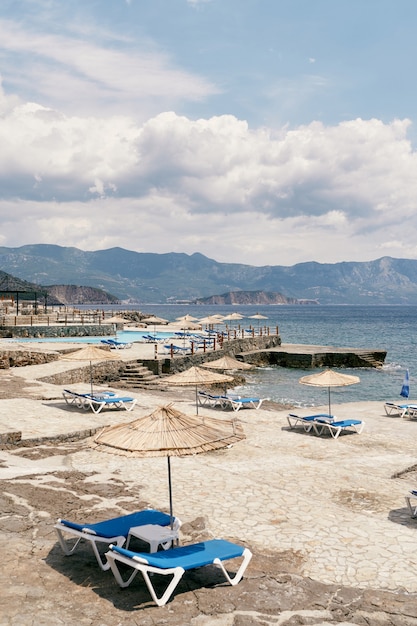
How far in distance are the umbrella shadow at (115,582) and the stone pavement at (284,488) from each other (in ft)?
1.40

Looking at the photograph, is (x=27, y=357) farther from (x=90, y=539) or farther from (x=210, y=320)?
(x=210, y=320)

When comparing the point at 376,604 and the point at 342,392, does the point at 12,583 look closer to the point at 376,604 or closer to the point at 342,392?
the point at 376,604

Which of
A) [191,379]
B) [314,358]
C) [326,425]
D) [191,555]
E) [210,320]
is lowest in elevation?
[314,358]

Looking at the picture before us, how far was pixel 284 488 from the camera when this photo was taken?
35.3 feet

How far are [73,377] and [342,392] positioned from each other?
1447cm

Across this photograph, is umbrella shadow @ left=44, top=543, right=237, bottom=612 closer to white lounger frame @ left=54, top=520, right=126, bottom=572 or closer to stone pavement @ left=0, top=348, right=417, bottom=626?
white lounger frame @ left=54, top=520, right=126, bottom=572

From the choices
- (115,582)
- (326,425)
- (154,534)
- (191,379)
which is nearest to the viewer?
(115,582)

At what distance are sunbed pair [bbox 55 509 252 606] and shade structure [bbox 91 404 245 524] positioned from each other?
67 cm

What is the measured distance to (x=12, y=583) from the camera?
6555 millimetres

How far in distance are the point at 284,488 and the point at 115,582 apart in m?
4.72

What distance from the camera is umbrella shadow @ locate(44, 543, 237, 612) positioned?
20.9 feet

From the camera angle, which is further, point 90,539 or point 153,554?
→ point 90,539

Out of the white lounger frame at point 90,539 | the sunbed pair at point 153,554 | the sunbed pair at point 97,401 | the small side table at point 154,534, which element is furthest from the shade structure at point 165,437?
the sunbed pair at point 97,401

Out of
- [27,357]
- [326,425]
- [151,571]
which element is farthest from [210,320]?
[151,571]
